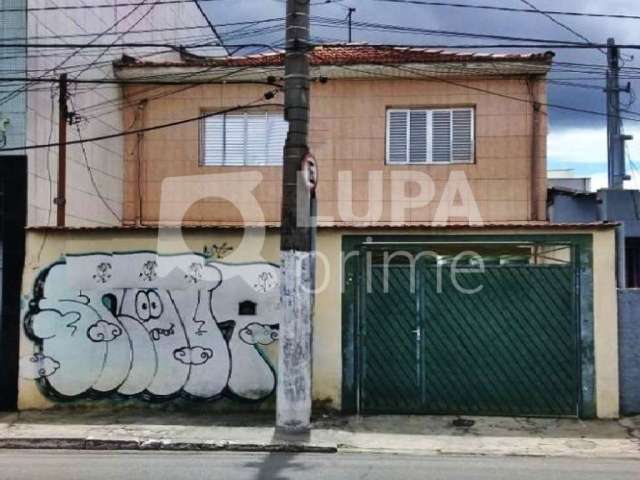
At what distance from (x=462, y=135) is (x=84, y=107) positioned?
7.30m

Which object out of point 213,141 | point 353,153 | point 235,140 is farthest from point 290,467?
point 213,141

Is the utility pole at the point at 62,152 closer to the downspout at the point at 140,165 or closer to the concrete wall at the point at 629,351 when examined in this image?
the downspout at the point at 140,165

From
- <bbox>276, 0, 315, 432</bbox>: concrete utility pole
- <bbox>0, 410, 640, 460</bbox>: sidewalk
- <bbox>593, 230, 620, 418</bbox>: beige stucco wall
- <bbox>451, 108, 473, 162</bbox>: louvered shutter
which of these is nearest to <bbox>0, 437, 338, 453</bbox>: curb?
<bbox>0, 410, 640, 460</bbox>: sidewalk

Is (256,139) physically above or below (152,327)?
above

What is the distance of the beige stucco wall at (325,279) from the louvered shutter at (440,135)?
5.09 meters

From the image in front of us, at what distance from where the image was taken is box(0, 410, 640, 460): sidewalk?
8609 millimetres

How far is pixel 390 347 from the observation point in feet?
33.5

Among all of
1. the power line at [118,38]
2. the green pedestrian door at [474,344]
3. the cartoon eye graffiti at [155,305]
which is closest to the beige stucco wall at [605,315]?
the green pedestrian door at [474,344]

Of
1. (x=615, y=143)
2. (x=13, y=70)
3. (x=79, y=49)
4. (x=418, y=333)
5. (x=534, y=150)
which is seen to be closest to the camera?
(x=418, y=333)

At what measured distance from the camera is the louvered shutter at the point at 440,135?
14.9m

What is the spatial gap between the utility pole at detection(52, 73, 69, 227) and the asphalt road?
4520 mm

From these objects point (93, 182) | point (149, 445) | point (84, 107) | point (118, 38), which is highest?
point (118, 38)

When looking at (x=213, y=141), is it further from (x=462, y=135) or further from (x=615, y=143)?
(x=615, y=143)

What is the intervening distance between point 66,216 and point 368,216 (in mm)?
5785
